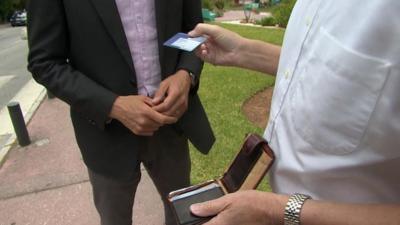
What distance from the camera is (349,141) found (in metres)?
1.05

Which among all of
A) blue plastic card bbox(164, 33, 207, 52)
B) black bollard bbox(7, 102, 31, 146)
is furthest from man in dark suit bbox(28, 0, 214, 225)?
black bollard bbox(7, 102, 31, 146)

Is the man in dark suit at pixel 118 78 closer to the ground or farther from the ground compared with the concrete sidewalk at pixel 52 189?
farther from the ground

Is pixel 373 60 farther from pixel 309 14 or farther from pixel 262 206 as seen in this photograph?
pixel 262 206

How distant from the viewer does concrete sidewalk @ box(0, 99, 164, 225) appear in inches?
142

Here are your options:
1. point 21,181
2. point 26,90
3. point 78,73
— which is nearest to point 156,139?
point 78,73

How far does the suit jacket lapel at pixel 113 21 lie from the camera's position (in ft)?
5.82

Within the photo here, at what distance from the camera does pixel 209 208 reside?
1.16 m

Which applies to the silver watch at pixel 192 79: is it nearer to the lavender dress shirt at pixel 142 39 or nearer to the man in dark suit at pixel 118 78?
the man in dark suit at pixel 118 78

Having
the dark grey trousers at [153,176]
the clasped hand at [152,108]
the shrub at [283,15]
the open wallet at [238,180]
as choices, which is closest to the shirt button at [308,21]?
the open wallet at [238,180]

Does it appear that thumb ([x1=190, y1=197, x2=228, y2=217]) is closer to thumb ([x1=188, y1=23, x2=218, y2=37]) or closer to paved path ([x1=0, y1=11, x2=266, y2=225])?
thumb ([x1=188, y1=23, x2=218, y2=37])

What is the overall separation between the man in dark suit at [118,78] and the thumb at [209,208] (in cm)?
71

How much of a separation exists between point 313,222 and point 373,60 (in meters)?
0.45

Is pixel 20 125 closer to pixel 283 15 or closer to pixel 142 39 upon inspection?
pixel 142 39

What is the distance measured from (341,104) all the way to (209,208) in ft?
1.53
